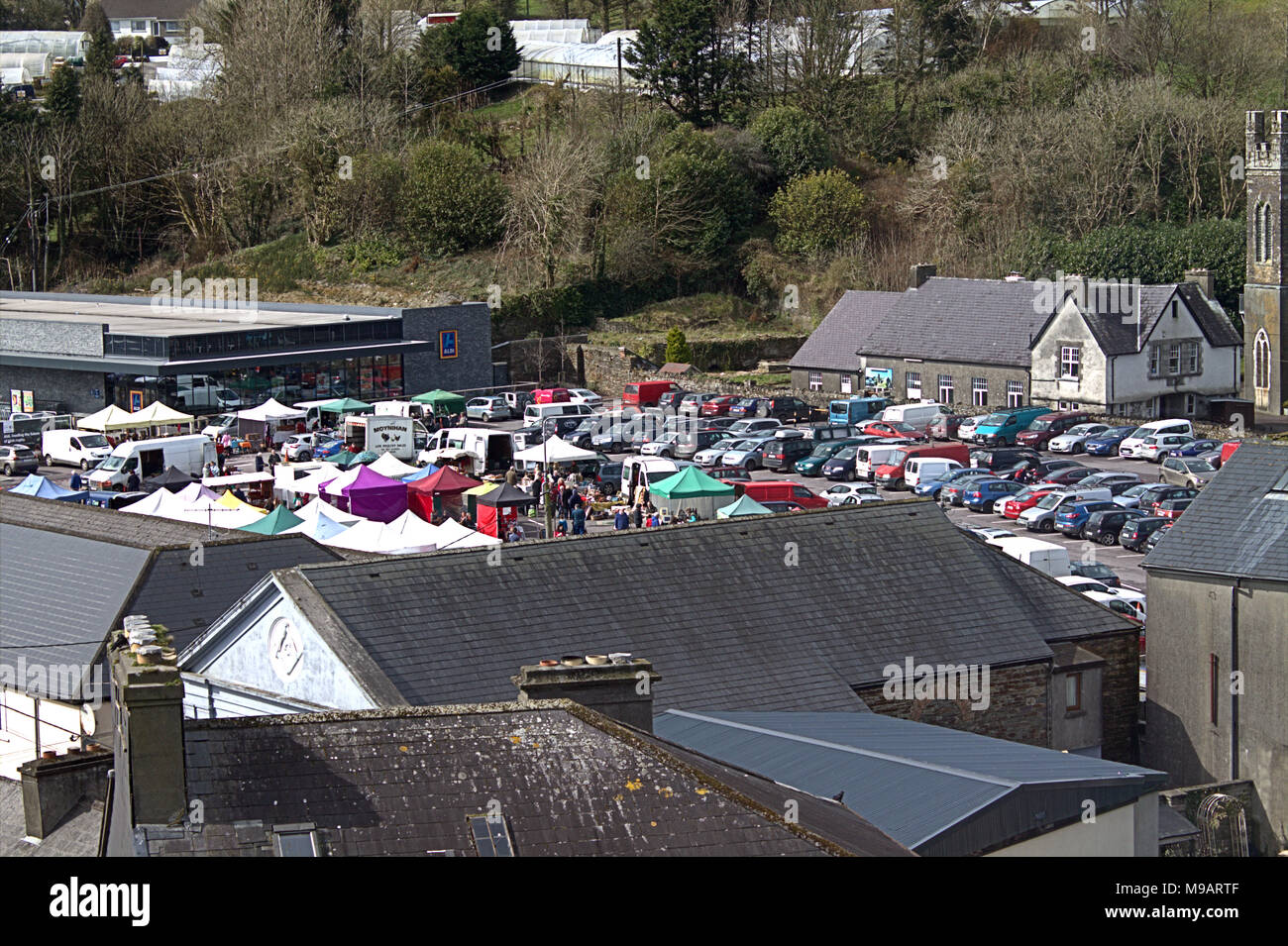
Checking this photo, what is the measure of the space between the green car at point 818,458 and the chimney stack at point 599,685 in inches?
1389

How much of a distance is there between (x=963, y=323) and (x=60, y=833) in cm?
5056

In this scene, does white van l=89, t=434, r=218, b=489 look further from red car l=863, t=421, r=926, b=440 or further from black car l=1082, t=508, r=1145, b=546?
black car l=1082, t=508, r=1145, b=546

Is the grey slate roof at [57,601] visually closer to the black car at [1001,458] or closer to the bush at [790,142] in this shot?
the black car at [1001,458]

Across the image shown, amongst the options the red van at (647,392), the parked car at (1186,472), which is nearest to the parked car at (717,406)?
the red van at (647,392)

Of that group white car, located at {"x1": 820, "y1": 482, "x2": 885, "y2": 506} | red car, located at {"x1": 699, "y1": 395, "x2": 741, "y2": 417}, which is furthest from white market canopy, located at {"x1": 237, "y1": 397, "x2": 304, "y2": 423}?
white car, located at {"x1": 820, "y1": 482, "x2": 885, "y2": 506}

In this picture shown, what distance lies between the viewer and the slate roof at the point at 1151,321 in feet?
193

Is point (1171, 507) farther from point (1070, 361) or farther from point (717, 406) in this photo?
point (717, 406)

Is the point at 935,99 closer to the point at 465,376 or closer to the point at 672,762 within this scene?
the point at 465,376

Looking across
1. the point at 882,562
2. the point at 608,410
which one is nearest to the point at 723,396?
the point at 608,410

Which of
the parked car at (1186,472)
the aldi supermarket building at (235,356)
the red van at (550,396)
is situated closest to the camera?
the parked car at (1186,472)

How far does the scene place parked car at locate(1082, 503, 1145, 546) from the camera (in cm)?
4062

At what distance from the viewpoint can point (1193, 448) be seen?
50.7 m

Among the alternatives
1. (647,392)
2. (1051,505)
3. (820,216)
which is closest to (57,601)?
(1051,505)

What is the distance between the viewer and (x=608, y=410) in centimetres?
6034
